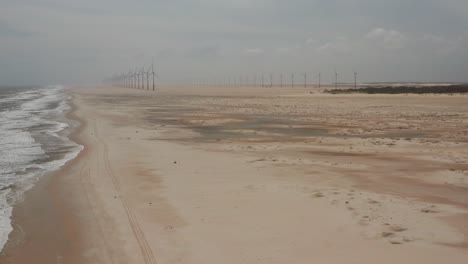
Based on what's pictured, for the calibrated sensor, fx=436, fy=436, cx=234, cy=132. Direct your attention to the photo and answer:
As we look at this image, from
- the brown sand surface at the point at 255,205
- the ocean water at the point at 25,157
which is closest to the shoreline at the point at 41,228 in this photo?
the brown sand surface at the point at 255,205

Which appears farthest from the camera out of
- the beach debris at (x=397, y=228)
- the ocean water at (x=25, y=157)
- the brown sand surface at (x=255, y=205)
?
the ocean water at (x=25, y=157)

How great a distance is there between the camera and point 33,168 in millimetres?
13484

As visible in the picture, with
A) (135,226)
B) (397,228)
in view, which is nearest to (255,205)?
(135,226)

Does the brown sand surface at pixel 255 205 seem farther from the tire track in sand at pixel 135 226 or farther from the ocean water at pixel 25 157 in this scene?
the ocean water at pixel 25 157

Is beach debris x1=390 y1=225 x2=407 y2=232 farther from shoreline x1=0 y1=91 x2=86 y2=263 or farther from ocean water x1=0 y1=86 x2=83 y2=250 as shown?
ocean water x1=0 y1=86 x2=83 y2=250

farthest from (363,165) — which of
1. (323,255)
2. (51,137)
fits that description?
(51,137)

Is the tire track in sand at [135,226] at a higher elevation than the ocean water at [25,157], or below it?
below

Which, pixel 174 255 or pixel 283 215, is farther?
pixel 283 215

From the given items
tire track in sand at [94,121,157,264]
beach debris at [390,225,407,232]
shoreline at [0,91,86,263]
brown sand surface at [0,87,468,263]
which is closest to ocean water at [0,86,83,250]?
shoreline at [0,91,86,263]

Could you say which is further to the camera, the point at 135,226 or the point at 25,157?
the point at 25,157

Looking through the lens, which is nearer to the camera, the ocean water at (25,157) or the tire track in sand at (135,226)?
the tire track in sand at (135,226)

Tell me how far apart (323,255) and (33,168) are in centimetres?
1051

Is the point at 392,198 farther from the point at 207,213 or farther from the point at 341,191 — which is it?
the point at 207,213

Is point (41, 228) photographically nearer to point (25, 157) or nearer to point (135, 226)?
point (135, 226)
